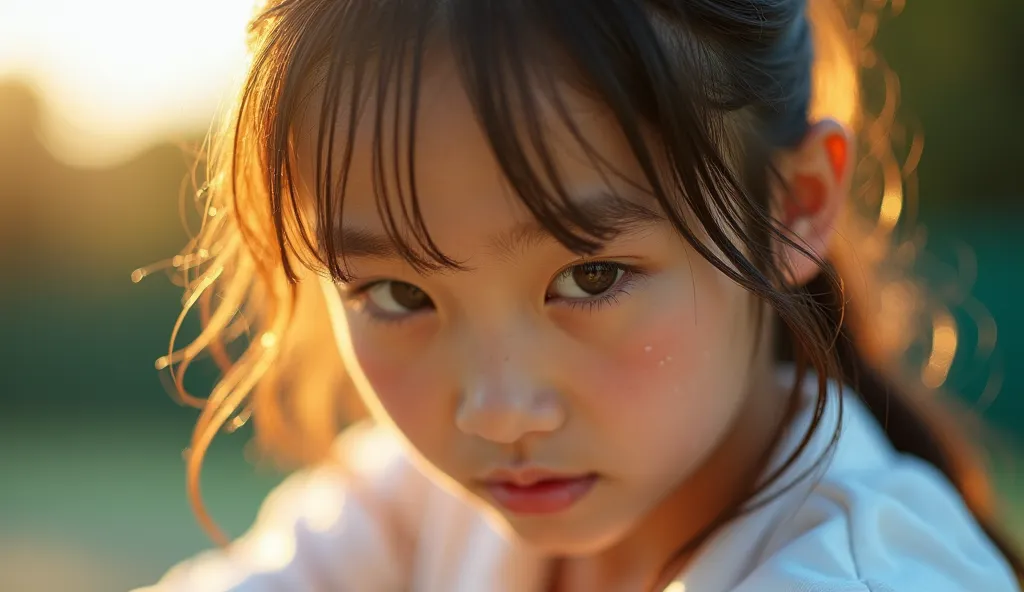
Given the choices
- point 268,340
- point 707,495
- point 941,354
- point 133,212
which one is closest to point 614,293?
point 707,495

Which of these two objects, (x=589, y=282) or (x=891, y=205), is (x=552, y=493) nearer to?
(x=589, y=282)

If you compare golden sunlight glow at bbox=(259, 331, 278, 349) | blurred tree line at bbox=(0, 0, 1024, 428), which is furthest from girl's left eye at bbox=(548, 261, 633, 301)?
blurred tree line at bbox=(0, 0, 1024, 428)

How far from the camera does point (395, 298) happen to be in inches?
26.6

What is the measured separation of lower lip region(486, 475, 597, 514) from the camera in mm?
672

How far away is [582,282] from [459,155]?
4.3 inches

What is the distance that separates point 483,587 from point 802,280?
0.36 m

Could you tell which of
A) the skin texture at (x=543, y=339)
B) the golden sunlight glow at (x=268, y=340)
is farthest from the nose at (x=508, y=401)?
the golden sunlight glow at (x=268, y=340)

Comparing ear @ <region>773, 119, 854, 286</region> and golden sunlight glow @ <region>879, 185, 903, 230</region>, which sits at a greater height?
ear @ <region>773, 119, 854, 286</region>

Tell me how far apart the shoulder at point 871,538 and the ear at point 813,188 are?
0.13 m

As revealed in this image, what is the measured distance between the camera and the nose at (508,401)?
615mm

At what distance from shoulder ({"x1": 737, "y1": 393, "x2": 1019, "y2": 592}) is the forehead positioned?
240mm

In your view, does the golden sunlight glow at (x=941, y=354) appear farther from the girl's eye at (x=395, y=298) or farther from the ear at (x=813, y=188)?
the girl's eye at (x=395, y=298)

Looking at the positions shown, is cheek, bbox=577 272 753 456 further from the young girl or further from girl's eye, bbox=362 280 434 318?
girl's eye, bbox=362 280 434 318

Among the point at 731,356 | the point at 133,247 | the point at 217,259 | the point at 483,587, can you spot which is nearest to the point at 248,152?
the point at 217,259
